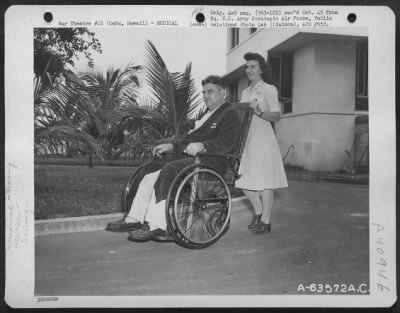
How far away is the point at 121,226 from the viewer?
2.96m

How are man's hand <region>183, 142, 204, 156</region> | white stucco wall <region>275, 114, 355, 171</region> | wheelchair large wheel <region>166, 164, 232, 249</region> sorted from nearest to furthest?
wheelchair large wheel <region>166, 164, 232, 249</region> < man's hand <region>183, 142, 204, 156</region> < white stucco wall <region>275, 114, 355, 171</region>

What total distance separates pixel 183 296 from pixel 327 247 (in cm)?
104

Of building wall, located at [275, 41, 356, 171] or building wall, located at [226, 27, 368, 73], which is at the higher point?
building wall, located at [226, 27, 368, 73]

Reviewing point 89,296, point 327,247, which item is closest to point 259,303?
point 327,247

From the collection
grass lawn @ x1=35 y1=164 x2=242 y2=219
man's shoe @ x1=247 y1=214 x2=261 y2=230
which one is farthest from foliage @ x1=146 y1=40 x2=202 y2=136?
man's shoe @ x1=247 y1=214 x2=261 y2=230

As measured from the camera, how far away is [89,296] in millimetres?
2893

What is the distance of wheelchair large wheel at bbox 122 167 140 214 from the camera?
9.67 ft

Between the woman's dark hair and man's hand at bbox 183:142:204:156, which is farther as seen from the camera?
the woman's dark hair

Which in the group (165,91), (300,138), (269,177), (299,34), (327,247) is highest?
(299,34)

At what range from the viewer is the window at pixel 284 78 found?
2973 millimetres

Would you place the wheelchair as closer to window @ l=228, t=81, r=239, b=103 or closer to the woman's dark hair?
window @ l=228, t=81, r=239, b=103

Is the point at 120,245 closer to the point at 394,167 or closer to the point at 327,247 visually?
the point at 327,247

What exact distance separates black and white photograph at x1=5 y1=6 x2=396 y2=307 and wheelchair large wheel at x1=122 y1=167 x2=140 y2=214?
0.04 ft

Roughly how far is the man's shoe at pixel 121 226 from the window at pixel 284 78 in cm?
130
